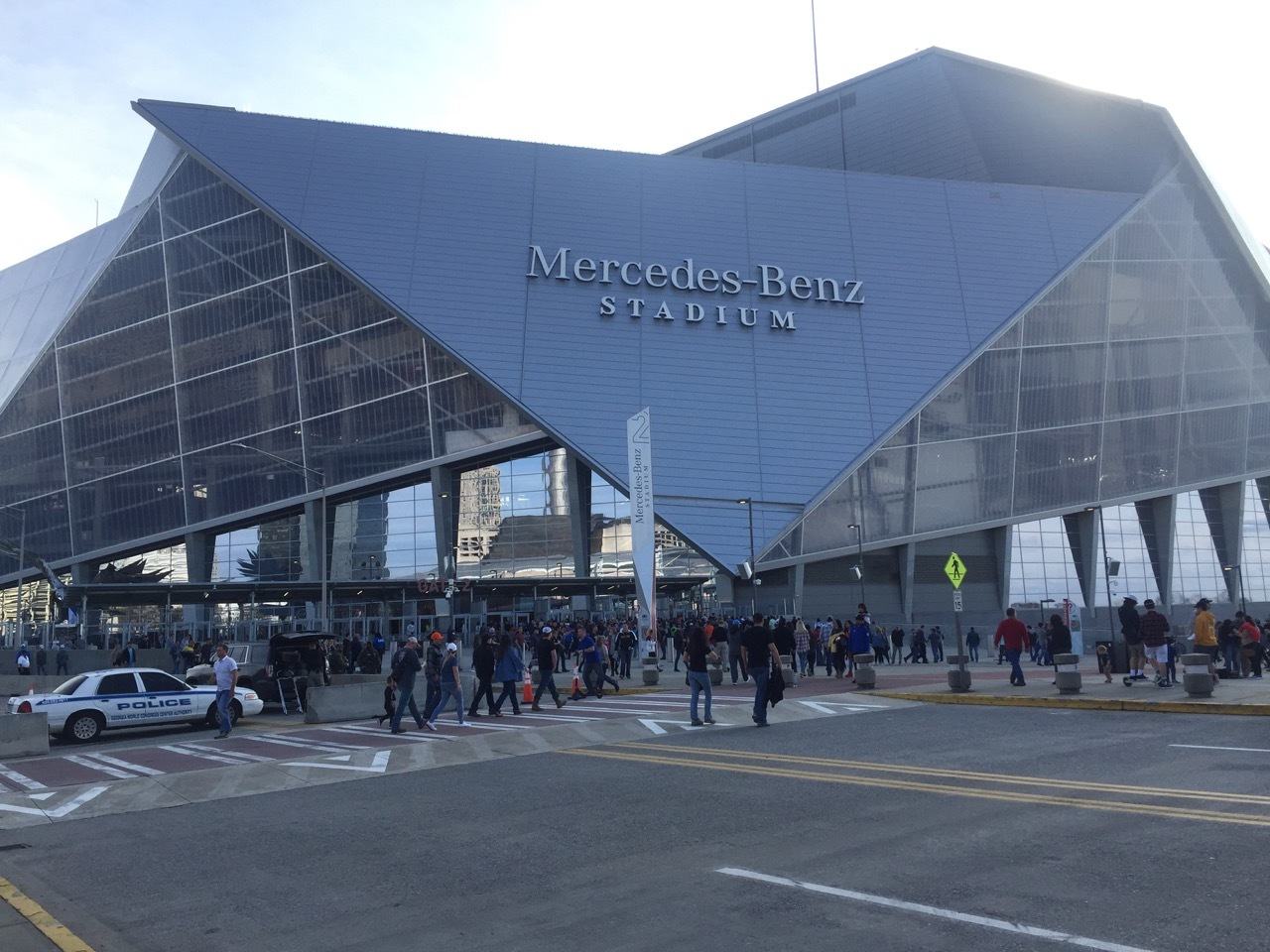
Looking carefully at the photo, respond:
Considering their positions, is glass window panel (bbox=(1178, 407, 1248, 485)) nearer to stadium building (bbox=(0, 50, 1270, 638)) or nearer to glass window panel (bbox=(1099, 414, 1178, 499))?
stadium building (bbox=(0, 50, 1270, 638))

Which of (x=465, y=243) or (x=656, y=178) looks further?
(x=656, y=178)

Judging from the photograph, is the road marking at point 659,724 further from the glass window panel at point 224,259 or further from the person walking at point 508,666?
the glass window panel at point 224,259

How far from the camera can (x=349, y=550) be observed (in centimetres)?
5322

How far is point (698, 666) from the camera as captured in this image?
57.4 ft

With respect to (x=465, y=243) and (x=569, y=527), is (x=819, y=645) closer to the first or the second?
(x=569, y=527)

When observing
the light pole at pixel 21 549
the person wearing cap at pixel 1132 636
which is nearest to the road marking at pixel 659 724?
the person wearing cap at pixel 1132 636

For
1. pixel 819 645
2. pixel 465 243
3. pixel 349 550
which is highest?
pixel 465 243

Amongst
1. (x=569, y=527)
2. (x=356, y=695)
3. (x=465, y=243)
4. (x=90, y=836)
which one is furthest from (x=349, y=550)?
(x=90, y=836)

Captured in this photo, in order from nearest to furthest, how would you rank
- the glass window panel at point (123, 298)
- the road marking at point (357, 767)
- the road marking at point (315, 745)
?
the road marking at point (357, 767), the road marking at point (315, 745), the glass window panel at point (123, 298)

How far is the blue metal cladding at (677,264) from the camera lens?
45219 millimetres

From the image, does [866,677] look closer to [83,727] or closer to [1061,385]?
[83,727]

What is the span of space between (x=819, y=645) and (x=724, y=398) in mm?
14772

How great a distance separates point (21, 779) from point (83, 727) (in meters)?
6.20

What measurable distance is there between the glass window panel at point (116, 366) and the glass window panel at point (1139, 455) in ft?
144
